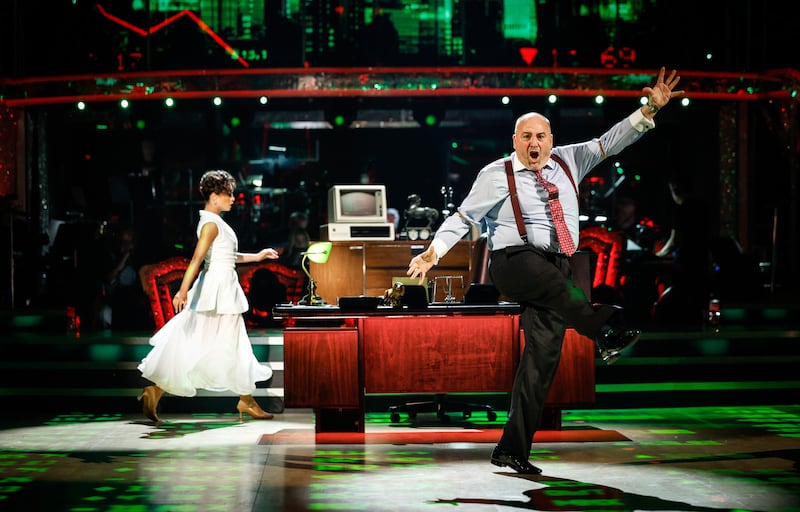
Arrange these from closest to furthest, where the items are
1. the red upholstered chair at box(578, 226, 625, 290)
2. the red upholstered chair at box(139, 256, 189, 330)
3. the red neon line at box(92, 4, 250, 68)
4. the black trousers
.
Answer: the black trousers
the red upholstered chair at box(139, 256, 189, 330)
the red upholstered chair at box(578, 226, 625, 290)
the red neon line at box(92, 4, 250, 68)

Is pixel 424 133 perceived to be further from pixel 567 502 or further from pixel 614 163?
pixel 567 502

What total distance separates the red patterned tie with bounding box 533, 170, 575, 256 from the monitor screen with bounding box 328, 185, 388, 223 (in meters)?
2.94

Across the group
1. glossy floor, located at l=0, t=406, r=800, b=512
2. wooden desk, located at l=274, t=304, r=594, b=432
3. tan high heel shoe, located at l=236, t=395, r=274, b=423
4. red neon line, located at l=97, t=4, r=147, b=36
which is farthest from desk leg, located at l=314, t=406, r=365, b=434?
red neon line, located at l=97, t=4, r=147, b=36

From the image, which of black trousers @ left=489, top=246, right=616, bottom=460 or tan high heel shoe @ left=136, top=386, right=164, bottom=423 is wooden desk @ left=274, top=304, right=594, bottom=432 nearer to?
tan high heel shoe @ left=136, top=386, right=164, bottom=423

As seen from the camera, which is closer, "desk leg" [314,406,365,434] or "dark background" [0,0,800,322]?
"desk leg" [314,406,365,434]

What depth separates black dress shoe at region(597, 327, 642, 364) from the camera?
4.36 metres

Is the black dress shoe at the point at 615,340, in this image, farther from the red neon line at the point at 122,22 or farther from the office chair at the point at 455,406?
the red neon line at the point at 122,22

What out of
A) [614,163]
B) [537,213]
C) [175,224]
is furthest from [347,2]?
[537,213]

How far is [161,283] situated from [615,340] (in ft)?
18.8

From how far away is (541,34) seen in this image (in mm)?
11805

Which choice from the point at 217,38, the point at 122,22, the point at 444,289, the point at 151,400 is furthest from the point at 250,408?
the point at 122,22

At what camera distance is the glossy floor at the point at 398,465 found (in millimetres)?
4086

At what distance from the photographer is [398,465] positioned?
4.92 m

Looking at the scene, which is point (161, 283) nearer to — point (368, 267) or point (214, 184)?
point (368, 267)
